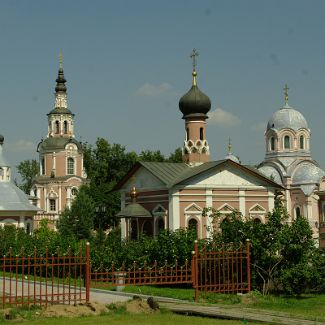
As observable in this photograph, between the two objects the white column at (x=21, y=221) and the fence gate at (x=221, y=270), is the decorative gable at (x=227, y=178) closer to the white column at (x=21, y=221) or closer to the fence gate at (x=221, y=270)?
the fence gate at (x=221, y=270)

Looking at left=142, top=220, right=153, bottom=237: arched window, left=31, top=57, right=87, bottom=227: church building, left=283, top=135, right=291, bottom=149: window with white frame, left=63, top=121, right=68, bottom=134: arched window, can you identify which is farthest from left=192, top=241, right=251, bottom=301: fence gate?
left=63, top=121, right=68, bottom=134: arched window

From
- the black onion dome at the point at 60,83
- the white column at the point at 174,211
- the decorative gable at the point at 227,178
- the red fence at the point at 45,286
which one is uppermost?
the black onion dome at the point at 60,83

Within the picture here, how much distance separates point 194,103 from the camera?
3391cm

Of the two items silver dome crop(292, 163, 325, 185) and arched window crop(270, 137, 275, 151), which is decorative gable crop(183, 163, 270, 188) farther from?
arched window crop(270, 137, 275, 151)

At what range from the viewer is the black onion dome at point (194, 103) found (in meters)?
33.9

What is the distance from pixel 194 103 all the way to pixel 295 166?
50.4 ft

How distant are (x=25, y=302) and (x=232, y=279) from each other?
18.5 ft

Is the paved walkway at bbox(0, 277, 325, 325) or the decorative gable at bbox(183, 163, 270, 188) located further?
the decorative gable at bbox(183, 163, 270, 188)

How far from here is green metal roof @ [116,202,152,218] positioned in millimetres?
30066

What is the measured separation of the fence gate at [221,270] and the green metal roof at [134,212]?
443 inches

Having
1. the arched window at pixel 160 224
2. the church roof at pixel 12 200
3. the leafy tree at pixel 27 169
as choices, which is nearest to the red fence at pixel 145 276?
the arched window at pixel 160 224

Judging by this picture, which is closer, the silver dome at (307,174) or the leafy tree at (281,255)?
the leafy tree at (281,255)

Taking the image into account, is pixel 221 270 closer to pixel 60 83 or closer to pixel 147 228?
pixel 147 228

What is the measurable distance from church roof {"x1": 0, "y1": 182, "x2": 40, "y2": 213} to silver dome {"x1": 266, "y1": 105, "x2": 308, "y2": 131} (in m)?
17.2
